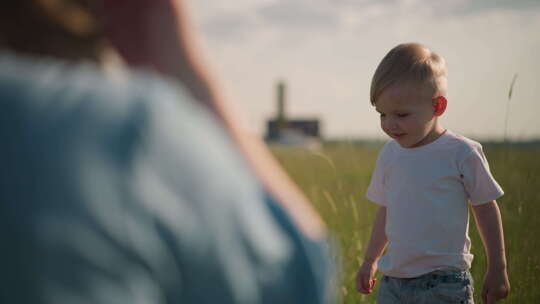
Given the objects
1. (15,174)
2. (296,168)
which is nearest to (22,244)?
(15,174)

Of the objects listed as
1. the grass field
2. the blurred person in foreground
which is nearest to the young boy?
the grass field

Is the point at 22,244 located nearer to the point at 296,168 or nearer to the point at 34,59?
the point at 34,59

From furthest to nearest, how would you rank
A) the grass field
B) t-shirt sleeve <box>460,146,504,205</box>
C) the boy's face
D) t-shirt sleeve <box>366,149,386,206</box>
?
the grass field < t-shirt sleeve <box>366,149,386,206</box> < the boy's face < t-shirt sleeve <box>460,146,504,205</box>

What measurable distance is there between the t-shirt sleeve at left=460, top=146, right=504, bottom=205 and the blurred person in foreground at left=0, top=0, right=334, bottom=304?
1.52 meters

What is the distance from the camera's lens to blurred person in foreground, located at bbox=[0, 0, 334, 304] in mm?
452

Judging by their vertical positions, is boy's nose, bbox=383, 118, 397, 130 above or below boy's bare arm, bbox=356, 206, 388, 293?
above

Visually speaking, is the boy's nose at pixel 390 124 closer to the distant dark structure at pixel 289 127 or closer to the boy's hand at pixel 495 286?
the boy's hand at pixel 495 286

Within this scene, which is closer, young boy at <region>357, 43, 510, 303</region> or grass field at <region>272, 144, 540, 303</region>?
young boy at <region>357, 43, 510, 303</region>

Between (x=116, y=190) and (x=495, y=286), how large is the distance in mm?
1803

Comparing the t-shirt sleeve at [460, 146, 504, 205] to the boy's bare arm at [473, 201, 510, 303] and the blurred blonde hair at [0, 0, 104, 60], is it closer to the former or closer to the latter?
the boy's bare arm at [473, 201, 510, 303]

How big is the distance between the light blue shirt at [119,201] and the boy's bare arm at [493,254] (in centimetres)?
162

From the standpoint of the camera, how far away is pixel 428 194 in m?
1.97

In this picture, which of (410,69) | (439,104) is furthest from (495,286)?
(410,69)

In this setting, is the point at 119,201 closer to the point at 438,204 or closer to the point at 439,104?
the point at 438,204
